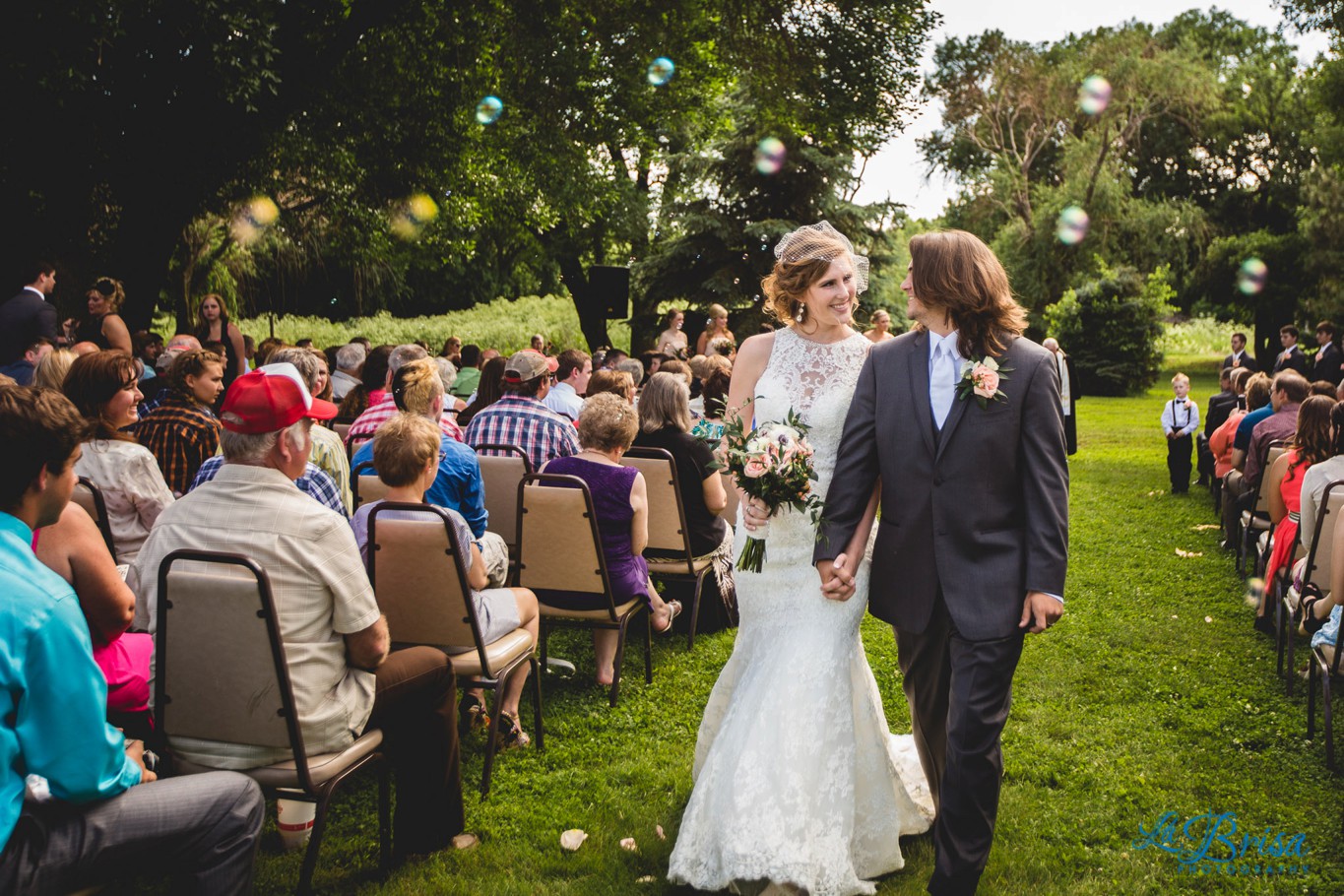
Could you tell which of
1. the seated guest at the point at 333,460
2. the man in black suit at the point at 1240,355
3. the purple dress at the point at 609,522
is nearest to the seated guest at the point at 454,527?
the purple dress at the point at 609,522

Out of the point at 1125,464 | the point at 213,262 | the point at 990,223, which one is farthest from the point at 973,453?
the point at 990,223

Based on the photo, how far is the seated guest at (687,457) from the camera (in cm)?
637

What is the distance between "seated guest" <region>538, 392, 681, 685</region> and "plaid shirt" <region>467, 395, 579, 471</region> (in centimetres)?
93

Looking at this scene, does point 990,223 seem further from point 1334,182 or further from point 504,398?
point 504,398

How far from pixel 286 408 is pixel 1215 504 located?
36.8 ft

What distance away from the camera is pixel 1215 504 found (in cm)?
1150

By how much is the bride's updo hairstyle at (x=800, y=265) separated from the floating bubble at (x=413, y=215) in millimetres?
13872

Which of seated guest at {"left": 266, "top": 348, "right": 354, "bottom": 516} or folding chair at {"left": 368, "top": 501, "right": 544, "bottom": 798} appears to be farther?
seated guest at {"left": 266, "top": 348, "right": 354, "bottom": 516}

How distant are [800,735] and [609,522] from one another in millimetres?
2019

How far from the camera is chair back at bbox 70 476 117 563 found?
4031 mm

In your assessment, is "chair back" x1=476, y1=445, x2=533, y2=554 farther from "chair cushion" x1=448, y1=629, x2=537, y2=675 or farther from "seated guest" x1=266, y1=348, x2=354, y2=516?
"chair cushion" x1=448, y1=629, x2=537, y2=675

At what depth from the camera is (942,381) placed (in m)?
3.35

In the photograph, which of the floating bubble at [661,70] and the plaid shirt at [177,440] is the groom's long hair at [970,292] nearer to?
the plaid shirt at [177,440]

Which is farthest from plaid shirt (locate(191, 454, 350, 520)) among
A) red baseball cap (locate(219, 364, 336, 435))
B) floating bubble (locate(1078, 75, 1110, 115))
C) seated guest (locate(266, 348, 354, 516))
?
floating bubble (locate(1078, 75, 1110, 115))
